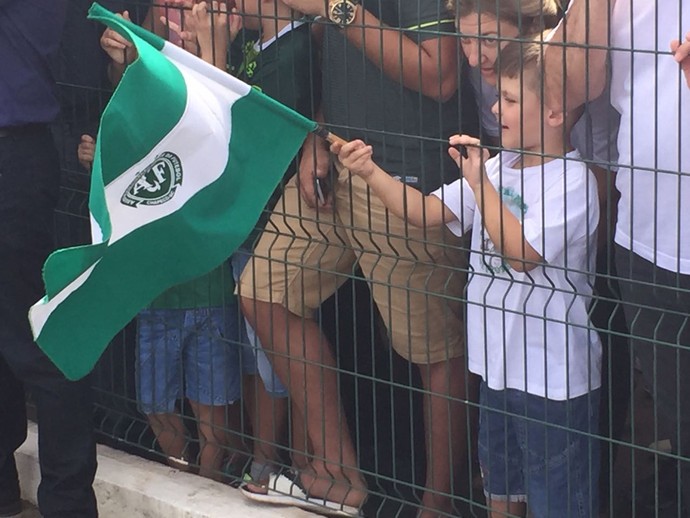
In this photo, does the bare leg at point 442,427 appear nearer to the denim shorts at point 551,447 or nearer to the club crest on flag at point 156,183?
the denim shorts at point 551,447

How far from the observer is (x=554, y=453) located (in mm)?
3654

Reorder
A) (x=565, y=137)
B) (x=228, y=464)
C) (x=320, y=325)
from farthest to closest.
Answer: (x=228, y=464), (x=320, y=325), (x=565, y=137)

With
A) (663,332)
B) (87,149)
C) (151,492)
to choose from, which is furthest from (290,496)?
(663,332)

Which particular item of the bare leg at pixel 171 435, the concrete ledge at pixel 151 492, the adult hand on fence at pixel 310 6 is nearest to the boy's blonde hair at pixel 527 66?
the adult hand on fence at pixel 310 6

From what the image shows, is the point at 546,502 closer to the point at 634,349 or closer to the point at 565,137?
the point at 634,349

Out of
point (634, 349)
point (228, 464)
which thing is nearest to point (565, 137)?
point (634, 349)

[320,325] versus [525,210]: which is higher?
[525,210]

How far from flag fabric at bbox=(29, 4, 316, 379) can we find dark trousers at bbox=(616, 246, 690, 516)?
930 mm

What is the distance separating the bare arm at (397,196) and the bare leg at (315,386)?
0.60 metres

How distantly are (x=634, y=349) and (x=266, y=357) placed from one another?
1.24 metres

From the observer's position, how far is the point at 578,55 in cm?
338

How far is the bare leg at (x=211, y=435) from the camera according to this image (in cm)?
457

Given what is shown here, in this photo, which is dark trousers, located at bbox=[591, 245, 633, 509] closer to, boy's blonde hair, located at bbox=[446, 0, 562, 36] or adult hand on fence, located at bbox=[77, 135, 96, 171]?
boy's blonde hair, located at bbox=[446, 0, 562, 36]

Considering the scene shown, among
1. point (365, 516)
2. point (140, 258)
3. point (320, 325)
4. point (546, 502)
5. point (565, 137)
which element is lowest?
point (365, 516)
